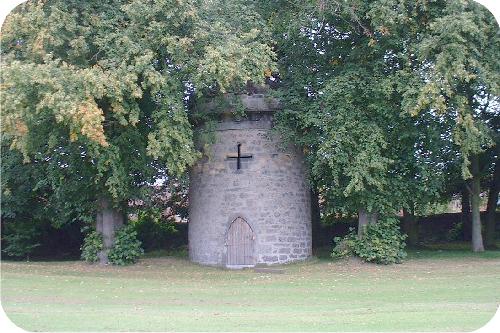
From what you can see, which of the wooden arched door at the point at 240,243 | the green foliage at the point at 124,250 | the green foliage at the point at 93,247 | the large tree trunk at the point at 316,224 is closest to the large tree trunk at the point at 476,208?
the large tree trunk at the point at 316,224

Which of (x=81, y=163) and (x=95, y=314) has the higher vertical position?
(x=81, y=163)

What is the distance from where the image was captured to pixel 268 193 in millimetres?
21906

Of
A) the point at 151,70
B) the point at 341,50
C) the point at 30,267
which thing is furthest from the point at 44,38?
the point at 341,50

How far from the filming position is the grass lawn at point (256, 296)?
11385 mm

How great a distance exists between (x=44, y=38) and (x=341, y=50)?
373 inches

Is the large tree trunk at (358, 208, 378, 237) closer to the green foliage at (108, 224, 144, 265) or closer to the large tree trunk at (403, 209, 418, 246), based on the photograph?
the large tree trunk at (403, 209, 418, 246)

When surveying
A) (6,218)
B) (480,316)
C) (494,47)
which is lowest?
(480,316)

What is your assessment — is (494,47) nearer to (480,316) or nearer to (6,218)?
(480,316)

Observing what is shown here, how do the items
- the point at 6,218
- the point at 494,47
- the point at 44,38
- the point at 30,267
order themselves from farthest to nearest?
the point at 6,218, the point at 30,267, the point at 494,47, the point at 44,38

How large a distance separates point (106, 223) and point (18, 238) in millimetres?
5071

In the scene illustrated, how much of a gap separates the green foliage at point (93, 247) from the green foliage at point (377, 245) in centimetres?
765

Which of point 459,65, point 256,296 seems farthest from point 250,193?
point 459,65

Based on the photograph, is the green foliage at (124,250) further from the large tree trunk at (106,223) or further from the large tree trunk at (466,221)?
the large tree trunk at (466,221)

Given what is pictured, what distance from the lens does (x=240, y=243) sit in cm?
2184
